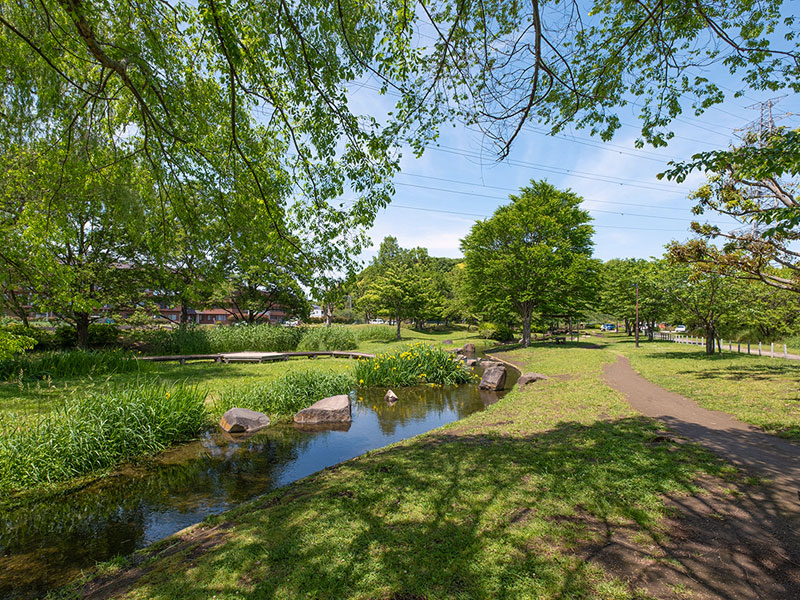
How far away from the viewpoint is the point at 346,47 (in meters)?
5.13

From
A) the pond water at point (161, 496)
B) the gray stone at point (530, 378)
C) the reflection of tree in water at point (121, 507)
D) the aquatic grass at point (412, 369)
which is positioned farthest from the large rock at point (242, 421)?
the gray stone at point (530, 378)

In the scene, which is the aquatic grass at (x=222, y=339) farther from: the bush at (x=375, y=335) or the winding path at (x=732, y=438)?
the winding path at (x=732, y=438)

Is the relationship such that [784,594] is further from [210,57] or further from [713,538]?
[210,57]

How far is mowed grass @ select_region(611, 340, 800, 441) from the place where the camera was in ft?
23.8

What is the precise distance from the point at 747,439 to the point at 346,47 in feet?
29.4

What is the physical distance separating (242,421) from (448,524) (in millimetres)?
6128

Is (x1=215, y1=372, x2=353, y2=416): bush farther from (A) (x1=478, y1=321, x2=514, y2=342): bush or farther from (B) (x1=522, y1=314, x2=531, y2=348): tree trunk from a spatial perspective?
(A) (x1=478, y1=321, x2=514, y2=342): bush

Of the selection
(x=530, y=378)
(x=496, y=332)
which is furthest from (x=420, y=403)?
(x=496, y=332)

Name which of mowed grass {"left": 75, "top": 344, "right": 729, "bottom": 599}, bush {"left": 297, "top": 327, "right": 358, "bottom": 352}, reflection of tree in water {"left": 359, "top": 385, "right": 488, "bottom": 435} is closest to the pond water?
reflection of tree in water {"left": 359, "top": 385, "right": 488, "bottom": 435}

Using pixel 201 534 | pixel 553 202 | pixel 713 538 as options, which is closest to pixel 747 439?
pixel 713 538

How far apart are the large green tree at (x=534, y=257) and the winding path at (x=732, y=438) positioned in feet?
49.9

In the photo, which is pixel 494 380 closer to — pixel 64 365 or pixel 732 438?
pixel 732 438

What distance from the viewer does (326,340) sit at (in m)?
23.6

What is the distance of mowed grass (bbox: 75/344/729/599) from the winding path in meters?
0.54
